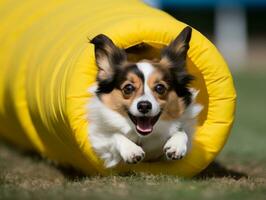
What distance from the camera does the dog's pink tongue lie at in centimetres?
712

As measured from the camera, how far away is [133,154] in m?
7.00

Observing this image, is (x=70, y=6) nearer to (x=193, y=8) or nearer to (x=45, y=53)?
(x=45, y=53)

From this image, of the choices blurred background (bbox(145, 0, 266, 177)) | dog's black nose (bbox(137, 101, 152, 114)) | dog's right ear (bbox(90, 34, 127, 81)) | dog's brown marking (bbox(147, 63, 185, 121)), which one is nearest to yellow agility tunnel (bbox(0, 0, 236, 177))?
dog's right ear (bbox(90, 34, 127, 81))

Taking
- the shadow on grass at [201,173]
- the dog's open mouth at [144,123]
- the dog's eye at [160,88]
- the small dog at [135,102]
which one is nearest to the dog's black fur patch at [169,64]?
the small dog at [135,102]

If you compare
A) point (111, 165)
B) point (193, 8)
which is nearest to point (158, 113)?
point (111, 165)

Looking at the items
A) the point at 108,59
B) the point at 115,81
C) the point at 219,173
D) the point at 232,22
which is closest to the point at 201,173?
the point at 219,173

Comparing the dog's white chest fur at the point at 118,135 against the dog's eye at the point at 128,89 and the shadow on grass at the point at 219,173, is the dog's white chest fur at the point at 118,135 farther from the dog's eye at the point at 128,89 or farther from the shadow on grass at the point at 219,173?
the shadow on grass at the point at 219,173

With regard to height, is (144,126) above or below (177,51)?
below

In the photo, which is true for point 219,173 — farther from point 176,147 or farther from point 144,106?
point 144,106

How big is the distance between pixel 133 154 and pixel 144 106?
Answer: 46 centimetres

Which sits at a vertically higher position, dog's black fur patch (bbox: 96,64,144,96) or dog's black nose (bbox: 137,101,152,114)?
dog's black fur patch (bbox: 96,64,144,96)

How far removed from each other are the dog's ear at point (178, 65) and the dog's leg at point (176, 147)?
433 millimetres

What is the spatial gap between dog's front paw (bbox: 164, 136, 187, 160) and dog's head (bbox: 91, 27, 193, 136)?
23 centimetres

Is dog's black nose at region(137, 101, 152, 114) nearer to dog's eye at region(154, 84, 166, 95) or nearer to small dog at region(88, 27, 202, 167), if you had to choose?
small dog at region(88, 27, 202, 167)
